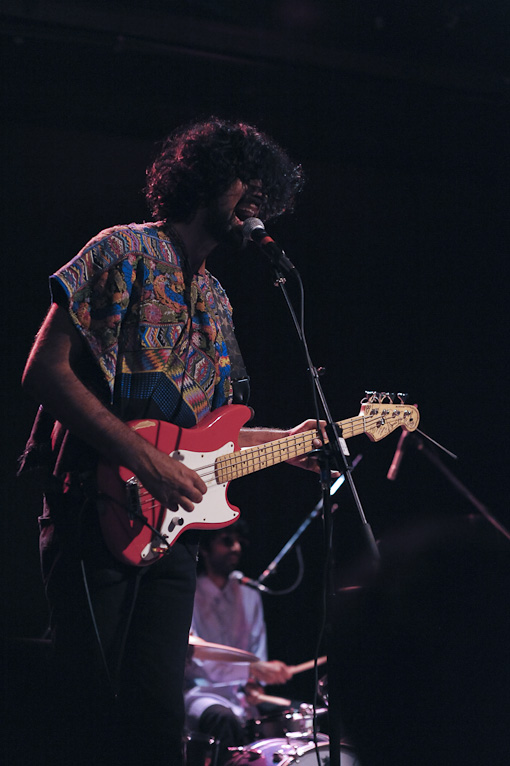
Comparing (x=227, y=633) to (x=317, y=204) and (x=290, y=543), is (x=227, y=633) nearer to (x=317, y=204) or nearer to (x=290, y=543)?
(x=290, y=543)

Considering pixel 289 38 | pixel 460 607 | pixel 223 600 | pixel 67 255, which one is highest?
pixel 289 38

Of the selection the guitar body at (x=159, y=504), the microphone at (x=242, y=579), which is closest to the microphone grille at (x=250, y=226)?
the guitar body at (x=159, y=504)

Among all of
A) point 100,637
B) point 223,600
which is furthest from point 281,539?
point 100,637

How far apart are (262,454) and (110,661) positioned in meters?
0.76

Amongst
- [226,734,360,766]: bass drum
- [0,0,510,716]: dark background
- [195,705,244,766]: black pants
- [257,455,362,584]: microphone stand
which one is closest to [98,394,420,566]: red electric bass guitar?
[226,734,360,766]: bass drum

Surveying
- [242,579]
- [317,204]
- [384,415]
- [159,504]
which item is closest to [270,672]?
[242,579]

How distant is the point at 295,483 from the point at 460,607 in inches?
105

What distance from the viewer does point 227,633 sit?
4160 mm

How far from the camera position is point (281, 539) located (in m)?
4.75

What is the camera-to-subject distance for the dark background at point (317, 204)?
12.5 ft

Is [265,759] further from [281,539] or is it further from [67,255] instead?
[67,255]

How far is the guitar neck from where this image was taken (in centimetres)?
214

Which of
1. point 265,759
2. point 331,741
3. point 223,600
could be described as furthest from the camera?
point 223,600

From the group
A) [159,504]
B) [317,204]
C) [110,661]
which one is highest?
[317,204]
